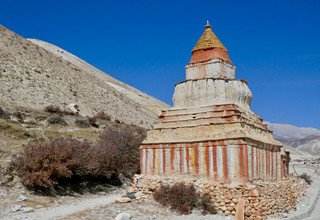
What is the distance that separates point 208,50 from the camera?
2033 cm

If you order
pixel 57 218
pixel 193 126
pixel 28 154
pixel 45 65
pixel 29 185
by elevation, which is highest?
pixel 45 65

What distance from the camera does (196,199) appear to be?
1659cm

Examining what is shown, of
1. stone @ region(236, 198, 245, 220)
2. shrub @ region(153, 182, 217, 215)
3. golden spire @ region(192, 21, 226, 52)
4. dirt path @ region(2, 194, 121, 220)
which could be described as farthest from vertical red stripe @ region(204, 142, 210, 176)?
golden spire @ region(192, 21, 226, 52)

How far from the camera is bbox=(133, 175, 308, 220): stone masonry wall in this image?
53.2ft

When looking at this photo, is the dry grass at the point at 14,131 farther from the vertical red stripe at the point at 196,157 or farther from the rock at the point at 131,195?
the vertical red stripe at the point at 196,157

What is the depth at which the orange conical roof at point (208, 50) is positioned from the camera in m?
20.1

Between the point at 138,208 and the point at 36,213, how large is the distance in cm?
348

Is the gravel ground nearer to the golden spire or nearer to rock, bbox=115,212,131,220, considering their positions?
rock, bbox=115,212,131,220

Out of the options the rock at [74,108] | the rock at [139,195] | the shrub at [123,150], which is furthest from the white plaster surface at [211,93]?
the rock at [74,108]

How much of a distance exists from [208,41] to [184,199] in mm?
7757

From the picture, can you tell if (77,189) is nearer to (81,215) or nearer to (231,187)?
(81,215)

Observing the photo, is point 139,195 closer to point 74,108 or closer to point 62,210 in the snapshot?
point 62,210

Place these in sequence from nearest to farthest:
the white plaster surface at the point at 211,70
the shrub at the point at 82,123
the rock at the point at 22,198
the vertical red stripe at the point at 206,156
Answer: the rock at the point at 22,198 → the vertical red stripe at the point at 206,156 → the white plaster surface at the point at 211,70 → the shrub at the point at 82,123

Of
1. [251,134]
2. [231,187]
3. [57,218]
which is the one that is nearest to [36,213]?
[57,218]
